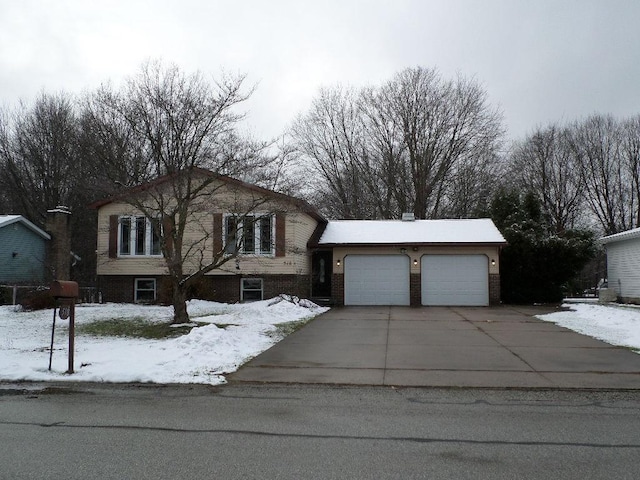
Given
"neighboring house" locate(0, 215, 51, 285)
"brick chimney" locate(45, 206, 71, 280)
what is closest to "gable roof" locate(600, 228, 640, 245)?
"brick chimney" locate(45, 206, 71, 280)

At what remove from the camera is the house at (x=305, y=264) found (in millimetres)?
21984

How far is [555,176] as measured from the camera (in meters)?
42.8

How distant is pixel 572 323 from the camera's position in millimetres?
15828

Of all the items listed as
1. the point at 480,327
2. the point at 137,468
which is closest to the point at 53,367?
the point at 137,468

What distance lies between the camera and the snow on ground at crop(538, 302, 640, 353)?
12502 mm

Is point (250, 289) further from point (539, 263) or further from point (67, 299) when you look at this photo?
point (67, 299)

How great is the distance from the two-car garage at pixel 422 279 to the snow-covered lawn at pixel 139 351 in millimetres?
6722

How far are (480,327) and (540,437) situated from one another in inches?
379

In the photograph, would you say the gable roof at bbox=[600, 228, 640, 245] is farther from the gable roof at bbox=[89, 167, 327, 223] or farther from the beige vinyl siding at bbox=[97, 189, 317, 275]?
the gable roof at bbox=[89, 167, 327, 223]

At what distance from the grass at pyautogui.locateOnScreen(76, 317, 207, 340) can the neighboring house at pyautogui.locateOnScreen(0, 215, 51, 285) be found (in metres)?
9.15

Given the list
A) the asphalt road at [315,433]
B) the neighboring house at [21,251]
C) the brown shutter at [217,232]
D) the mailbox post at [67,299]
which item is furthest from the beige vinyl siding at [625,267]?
the neighboring house at [21,251]

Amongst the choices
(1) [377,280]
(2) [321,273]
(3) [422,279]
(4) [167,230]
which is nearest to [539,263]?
(3) [422,279]

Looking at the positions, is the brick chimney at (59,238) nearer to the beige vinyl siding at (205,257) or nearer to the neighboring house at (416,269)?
the beige vinyl siding at (205,257)

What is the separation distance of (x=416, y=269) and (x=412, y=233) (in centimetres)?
182
